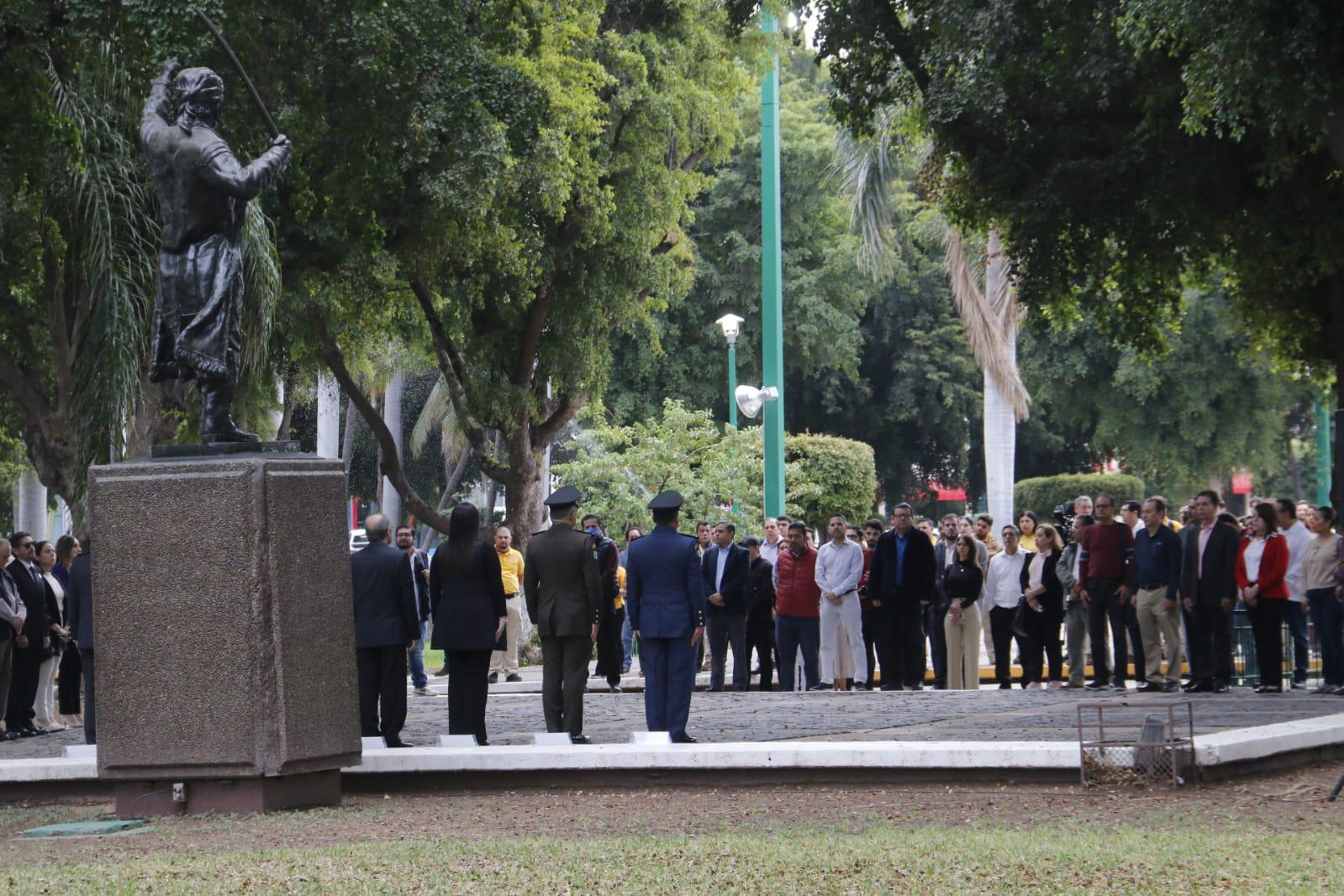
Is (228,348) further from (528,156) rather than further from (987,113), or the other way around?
(528,156)

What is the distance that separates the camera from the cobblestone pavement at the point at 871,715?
1365cm

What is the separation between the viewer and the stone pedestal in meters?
10.4

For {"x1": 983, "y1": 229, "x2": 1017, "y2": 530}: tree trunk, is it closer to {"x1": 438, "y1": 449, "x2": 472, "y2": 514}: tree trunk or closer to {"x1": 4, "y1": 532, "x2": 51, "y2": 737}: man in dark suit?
{"x1": 438, "y1": 449, "x2": 472, "y2": 514}: tree trunk

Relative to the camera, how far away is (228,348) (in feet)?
36.3

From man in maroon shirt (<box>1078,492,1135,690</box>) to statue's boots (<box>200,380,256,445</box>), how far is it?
933 centimetres

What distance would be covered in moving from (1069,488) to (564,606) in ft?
121

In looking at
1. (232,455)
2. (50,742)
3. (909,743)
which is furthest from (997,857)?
(50,742)

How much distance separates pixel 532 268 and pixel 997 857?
1885cm

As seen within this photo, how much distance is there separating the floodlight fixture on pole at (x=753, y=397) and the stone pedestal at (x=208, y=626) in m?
13.6

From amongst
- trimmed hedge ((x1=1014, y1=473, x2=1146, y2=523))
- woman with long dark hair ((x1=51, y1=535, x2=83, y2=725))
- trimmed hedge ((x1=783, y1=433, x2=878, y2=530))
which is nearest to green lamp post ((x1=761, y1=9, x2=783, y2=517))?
trimmed hedge ((x1=783, y1=433, x2=878, y2=530))

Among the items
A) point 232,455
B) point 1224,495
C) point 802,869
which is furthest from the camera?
point 1224,495

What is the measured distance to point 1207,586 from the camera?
16578mm

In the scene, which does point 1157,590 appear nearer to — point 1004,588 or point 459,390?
point 1004,588

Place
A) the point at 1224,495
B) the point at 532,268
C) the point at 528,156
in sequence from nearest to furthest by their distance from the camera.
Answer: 1. the point at 528,156
2. the point at 532,268
3. the point at 1224,495
